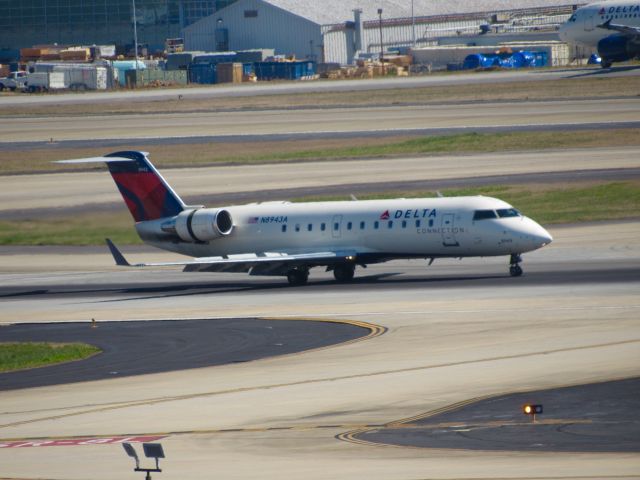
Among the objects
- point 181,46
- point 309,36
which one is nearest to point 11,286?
point 309,36

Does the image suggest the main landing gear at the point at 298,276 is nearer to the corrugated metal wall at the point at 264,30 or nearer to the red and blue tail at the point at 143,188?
the red and blue tail at the point at 143,188

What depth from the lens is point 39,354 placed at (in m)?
37.8

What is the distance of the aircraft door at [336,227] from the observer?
50094mm

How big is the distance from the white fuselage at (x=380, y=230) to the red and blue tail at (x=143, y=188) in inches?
26.7

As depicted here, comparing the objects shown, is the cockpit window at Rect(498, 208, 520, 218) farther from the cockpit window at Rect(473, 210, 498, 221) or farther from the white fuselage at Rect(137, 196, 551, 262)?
the cockpit window at Rect(473, 210, 498, 221)

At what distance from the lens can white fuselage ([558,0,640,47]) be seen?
124m

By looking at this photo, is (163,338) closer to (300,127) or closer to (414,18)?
(300,127)

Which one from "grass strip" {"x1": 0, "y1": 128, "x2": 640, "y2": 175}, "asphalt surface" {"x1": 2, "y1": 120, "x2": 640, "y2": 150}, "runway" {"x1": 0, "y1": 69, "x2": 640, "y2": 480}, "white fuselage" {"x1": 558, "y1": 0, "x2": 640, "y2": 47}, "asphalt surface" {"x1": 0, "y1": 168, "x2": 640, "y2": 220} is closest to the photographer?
"runway" {"x1": 0, "y1": 69, "x2": 640, "y2": 480}

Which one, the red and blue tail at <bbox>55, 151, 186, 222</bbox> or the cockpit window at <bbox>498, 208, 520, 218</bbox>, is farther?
the red and blue tail at <bbox>55, 151, 186, 222</bbox>

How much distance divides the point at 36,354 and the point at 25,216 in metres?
34.0

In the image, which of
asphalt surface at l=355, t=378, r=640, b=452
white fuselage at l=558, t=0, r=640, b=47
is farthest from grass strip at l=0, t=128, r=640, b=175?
asphalt surface at l=355, t=378, r=640, b=452

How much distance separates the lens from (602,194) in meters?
65.4

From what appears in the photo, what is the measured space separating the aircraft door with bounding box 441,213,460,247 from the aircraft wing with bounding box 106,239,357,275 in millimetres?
3865

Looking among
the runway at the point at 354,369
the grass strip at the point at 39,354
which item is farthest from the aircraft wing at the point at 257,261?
the grass strip at the point at 39,354
